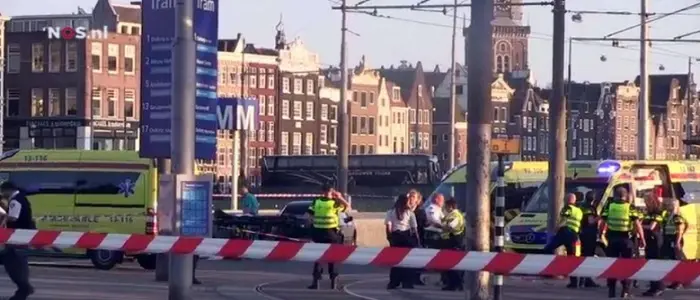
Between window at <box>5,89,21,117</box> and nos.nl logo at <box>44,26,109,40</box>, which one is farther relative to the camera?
window at <box>5,89,21,117</box>

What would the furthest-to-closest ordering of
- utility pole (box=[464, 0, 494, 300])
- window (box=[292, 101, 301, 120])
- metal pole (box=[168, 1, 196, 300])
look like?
window (box=[292, 101, 301, 120]) < utility pole (box=[464, 0, 494, 300]) < metal pole (box=[168, 1, 196, 300])

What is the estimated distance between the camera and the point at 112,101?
93.9 meters

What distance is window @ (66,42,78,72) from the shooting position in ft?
302

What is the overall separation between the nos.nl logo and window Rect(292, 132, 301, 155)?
72.2 feet

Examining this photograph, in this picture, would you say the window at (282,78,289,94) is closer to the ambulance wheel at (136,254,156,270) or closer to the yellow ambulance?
the yellow ambulance

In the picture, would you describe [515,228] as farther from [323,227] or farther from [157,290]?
[157,290]

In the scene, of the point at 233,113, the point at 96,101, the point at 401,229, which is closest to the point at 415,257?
the point at 401,229

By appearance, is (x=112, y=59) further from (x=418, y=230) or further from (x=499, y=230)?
(x=499, y=230)

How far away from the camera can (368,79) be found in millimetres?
119688

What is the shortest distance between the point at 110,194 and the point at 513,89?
344 ft

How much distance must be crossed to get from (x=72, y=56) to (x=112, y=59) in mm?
2402

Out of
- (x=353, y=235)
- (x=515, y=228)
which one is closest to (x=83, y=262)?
(x=353, y=235)

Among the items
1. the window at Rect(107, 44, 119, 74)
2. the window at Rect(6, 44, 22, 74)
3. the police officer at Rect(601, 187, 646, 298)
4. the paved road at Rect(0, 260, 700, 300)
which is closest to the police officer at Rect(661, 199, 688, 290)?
the paved road at Rect(0, 260, 700, 300)

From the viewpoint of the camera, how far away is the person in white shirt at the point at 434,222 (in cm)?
2514
